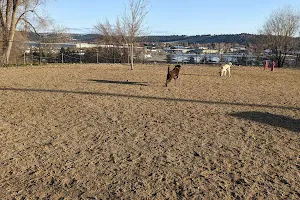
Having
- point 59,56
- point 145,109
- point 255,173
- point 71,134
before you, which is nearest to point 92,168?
point 71,134

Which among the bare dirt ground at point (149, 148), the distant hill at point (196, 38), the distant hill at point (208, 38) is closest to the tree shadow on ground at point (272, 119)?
the bare dirt ground at point (149, 148)

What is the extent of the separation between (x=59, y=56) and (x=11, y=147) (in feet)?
83.4

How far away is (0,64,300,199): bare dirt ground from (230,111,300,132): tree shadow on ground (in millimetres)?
21

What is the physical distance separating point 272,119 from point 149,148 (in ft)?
10.9

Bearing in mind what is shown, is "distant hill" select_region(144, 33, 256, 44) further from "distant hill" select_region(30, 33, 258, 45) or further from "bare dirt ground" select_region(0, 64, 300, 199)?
"bare dirt ground" select_region(0, 64, 300, 199)

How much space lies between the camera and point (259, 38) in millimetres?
35656

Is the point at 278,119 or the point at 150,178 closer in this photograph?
the point at 150,178

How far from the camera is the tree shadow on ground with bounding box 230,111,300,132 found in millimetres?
5789

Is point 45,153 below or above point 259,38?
below

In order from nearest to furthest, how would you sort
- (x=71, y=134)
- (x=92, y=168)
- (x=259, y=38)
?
1. (x=92, y=168)
2. (x=71, y=134)
3. (x=259, y=38)

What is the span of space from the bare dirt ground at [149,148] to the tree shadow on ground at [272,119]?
21mm

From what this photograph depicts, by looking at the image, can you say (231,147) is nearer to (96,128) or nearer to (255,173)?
(255,173)

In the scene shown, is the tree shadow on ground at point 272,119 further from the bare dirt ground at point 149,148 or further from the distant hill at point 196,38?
the distant hill at point 196,38

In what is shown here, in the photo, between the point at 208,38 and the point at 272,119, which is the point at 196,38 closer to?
the point at 208,38
